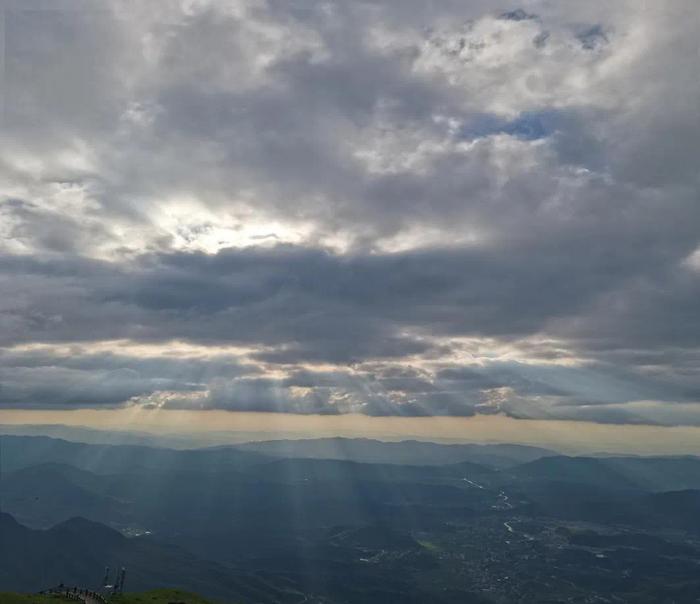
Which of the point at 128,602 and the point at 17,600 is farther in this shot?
the point at 128,602

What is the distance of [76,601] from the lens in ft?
545

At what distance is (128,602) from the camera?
653 ft

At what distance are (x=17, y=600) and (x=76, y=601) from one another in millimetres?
21974

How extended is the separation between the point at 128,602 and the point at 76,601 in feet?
123

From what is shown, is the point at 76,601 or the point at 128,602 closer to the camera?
the point at 76,601

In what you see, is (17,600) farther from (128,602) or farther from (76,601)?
(128,602)

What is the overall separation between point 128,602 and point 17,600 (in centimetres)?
3851

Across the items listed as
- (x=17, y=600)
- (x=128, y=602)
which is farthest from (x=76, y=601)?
(x=128, y=602)

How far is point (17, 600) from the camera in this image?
172125 millimetres
